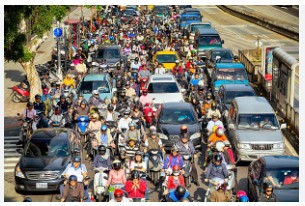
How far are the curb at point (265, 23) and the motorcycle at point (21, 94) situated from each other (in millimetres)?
32462

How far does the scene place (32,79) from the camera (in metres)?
32.9

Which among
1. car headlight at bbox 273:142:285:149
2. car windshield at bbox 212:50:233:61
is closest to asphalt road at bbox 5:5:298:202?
car headlight at bbox 273:142:285:149

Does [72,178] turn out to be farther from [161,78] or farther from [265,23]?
[265,23]

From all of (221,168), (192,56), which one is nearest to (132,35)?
(192,56)

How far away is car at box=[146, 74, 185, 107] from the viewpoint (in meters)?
29.8

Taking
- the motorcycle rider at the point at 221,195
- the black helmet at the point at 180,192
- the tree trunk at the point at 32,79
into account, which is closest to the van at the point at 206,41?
the tree trunk at the point at 32,79

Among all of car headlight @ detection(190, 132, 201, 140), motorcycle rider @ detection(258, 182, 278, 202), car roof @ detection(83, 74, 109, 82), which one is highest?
motorcycle rider @ detection(258, 182, 278, 202)

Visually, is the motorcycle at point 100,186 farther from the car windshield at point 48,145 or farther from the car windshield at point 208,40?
the car windshield at point 208,40

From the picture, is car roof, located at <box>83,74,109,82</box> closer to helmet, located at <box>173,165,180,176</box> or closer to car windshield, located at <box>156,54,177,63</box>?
car windshield, located at <box>156,54,177,63</box>

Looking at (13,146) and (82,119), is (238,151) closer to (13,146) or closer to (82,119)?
(82,119)

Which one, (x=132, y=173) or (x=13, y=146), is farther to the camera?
(x=13, y=146)

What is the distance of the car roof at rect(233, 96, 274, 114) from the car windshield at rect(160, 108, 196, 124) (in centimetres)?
160

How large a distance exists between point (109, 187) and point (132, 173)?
0.62 metres

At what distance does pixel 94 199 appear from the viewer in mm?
18750
